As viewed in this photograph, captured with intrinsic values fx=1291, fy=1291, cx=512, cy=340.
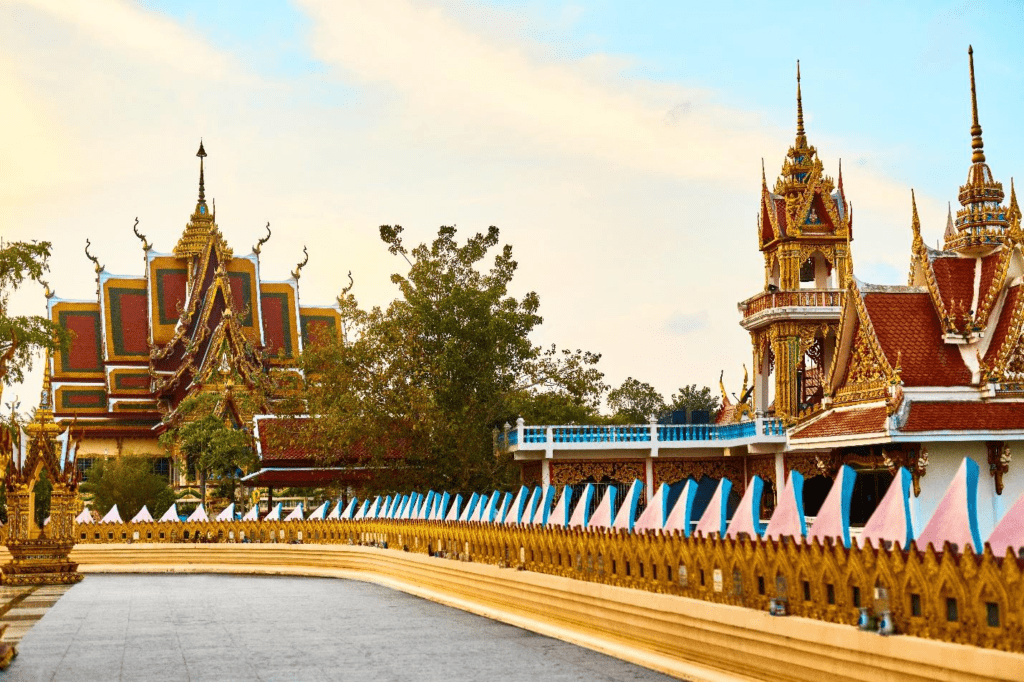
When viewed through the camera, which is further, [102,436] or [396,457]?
[102,436]

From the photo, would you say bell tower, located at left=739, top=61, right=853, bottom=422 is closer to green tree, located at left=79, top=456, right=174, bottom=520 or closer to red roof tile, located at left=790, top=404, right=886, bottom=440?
red roof tile, located at left=790, top=404, right=886, bottom=440

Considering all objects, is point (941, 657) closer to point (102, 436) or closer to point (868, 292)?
point (868, 292)

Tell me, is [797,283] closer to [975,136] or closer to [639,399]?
[975,136]

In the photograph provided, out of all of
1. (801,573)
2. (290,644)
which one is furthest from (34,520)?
(801,573)

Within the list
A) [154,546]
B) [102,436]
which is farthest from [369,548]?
[102,436]

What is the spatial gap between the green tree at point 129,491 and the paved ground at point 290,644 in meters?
26.1

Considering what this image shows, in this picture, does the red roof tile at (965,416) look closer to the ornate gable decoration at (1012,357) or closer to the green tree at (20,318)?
the ornate gable decoration at (1012,357)

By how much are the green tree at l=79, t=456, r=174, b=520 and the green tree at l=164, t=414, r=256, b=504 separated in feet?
5.29

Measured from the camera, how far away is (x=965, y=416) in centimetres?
2048

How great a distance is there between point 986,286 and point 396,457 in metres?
16.8

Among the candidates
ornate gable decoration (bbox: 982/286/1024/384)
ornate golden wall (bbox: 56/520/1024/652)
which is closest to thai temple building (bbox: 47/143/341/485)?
ornate gable decoration (bbox: 982/286/1024/384)

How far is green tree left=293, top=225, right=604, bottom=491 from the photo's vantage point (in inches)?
1312

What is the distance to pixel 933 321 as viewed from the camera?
2234cm

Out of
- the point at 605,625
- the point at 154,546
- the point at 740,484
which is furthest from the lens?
the point at 740,484
